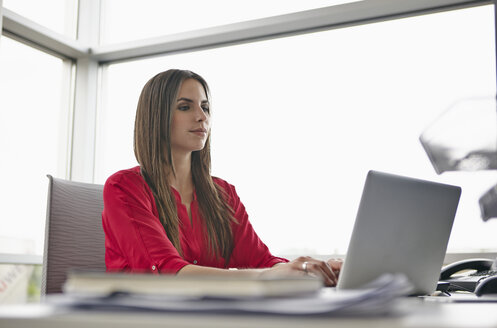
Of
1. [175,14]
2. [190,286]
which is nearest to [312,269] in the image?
[190,286]

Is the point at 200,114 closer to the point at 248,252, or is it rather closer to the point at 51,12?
the point at 248,252

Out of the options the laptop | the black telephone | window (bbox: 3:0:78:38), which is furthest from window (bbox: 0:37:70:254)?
the laptop

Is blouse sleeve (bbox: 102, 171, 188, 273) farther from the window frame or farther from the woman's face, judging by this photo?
the window frame

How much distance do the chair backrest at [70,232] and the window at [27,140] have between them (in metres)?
1.14

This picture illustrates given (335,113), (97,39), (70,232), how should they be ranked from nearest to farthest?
1. (70,232)
2. (335,113)
3. (97,39)

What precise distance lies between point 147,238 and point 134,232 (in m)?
→ 0.05

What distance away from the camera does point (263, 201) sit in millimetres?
2719

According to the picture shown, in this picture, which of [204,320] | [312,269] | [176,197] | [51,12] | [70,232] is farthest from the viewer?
[51,12]

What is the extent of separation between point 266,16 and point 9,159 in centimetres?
151

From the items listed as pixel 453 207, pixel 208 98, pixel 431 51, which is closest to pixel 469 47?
pixel 431 51

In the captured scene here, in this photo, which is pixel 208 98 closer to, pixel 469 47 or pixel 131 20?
pixel 469 47

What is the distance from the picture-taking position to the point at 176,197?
5.82 ft

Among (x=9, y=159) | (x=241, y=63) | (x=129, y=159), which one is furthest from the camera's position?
(x=129, y=159)

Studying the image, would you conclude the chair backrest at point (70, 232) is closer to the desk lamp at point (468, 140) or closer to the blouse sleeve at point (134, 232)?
the blouse sleeve at point (134, 232)
